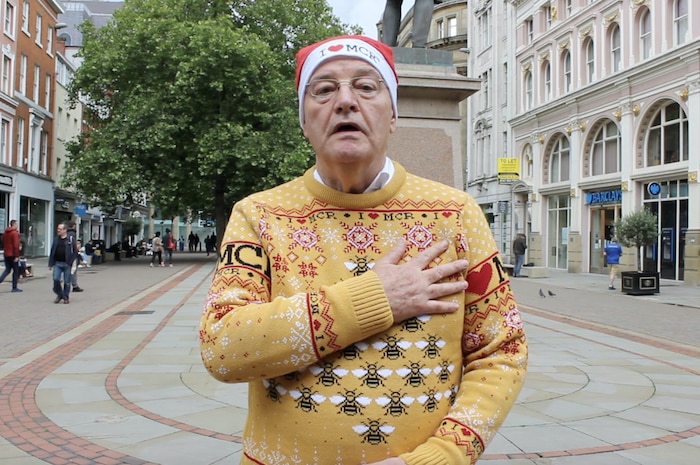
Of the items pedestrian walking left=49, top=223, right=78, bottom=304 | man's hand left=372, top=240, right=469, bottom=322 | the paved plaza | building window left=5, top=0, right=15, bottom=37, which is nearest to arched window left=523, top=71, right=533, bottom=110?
the paved plaza

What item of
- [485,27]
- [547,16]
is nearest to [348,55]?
[547,16]

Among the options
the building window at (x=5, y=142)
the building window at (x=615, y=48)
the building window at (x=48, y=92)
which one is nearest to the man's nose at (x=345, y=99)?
the building window at (x=615, y=48)

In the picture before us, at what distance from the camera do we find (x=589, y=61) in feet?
90.0

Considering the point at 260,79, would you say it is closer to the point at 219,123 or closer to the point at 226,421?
the point at 219,123

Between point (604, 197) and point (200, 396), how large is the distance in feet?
78.1

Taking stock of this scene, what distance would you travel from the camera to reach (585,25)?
89.2 ft

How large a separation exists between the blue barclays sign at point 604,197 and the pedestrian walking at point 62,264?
20128 millimetres

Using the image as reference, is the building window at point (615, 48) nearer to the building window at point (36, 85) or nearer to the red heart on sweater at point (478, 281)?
the red heart on sweater at point (478, 281)

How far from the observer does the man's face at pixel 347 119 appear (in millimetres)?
1743

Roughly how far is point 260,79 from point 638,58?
15.7 metres

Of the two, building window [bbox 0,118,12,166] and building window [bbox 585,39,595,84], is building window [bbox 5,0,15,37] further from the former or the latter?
building window [bbox 585,39,595,84]

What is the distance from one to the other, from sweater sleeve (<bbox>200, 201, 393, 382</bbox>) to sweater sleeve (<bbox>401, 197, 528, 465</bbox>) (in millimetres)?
316

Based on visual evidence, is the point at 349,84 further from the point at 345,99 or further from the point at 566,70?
the point at 566,70

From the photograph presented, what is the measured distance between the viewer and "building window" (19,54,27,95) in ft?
108
